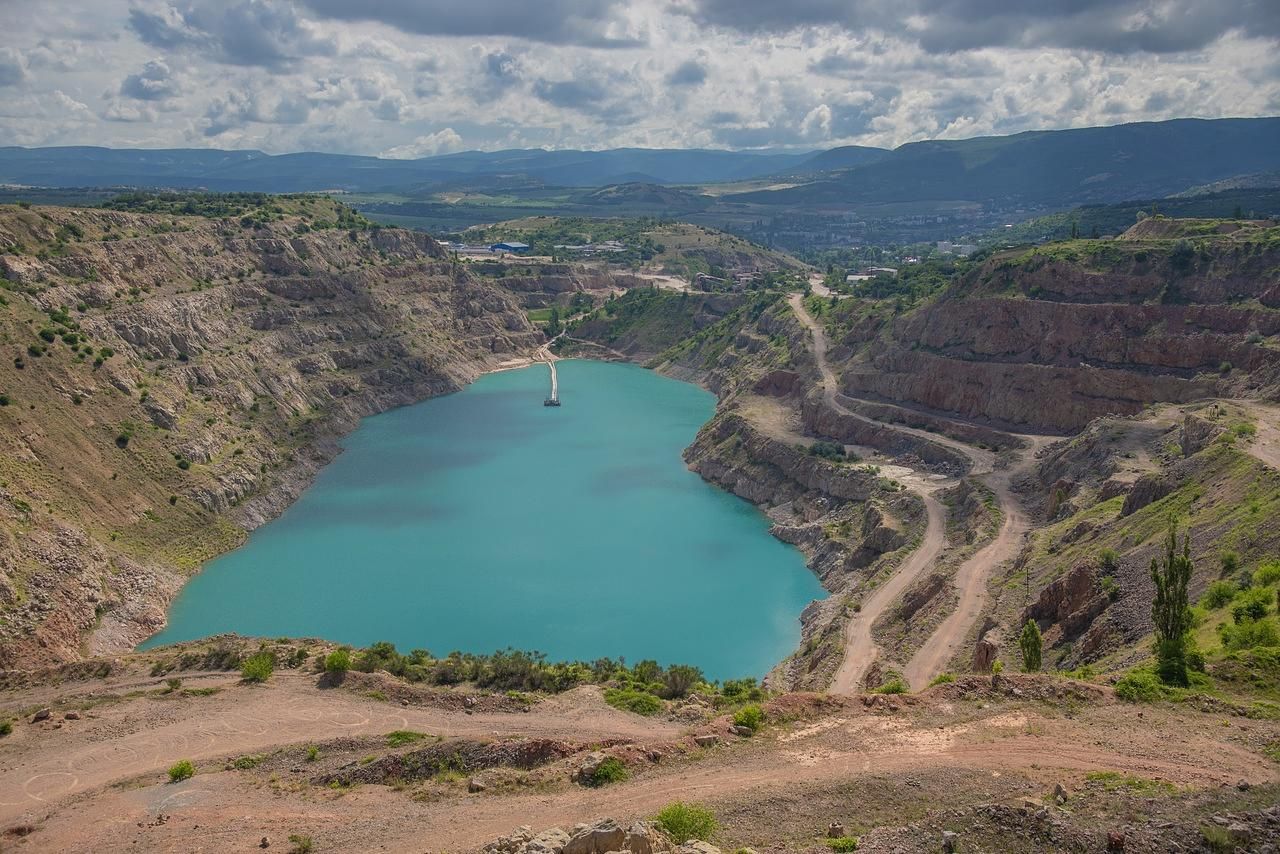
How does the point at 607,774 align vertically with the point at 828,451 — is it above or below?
above

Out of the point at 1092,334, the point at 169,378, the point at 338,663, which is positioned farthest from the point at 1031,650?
the point at 169,378

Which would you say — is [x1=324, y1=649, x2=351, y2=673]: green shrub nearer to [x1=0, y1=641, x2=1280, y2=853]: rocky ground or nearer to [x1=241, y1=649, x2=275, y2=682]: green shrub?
[x1=0, y1=641, x2=1280, y2=853]: rocky ground

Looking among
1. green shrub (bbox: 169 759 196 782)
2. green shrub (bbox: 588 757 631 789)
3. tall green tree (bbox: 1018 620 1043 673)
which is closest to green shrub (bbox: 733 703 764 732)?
green shrub (bbox: 588 757 631 789)

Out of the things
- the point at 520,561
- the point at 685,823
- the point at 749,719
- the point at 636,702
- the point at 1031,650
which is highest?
the point at 685,823

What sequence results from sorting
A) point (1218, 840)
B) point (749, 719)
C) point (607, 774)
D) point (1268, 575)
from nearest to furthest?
point (1218, 840) → point (607, 774) → point (749, 719) → point (1268, 575)

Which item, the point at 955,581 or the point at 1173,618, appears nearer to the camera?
the point at 1173,618

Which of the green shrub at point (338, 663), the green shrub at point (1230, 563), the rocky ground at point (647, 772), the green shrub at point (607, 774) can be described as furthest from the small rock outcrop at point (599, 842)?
the green shrub at point (1230, 563)

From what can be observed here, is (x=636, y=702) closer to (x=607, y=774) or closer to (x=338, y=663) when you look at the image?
(x=607, y=774)
